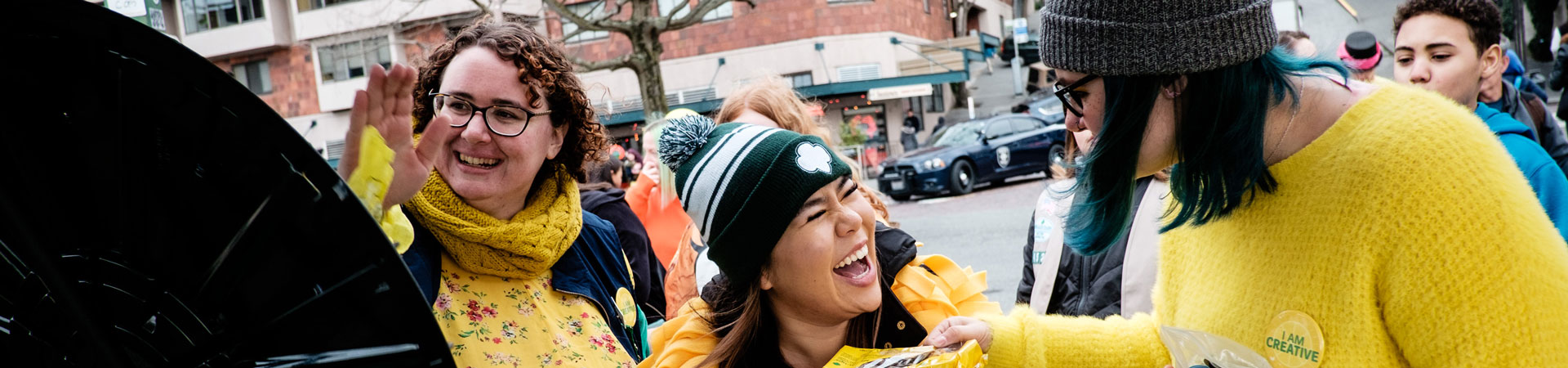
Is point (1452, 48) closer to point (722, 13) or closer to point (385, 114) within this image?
point (385, 114)

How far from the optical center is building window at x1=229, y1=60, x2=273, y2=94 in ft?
117

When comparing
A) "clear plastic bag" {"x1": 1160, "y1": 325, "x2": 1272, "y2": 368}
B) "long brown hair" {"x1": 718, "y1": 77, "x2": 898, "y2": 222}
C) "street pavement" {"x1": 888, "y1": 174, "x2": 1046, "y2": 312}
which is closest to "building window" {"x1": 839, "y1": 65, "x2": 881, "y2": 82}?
"street pavement" {"x1": 888, "y1": 174, "x2": 1046, "y2": 312}

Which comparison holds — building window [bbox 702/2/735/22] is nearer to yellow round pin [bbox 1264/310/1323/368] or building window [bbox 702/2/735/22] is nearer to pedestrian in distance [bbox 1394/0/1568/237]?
pedestrian in distance [bbox 1394/0/1568/237]

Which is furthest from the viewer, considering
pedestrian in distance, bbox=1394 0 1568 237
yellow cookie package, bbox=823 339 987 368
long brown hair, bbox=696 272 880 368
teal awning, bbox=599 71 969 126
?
teal awning, bbox=599 71 969 126

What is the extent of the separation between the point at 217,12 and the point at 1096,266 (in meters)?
39.1

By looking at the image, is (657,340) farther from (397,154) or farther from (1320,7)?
(1320,7)


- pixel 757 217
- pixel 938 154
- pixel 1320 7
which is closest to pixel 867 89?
pixel 938 154

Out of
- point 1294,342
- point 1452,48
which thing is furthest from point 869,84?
point 1294,342

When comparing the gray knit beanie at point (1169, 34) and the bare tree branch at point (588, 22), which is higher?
the bare tree branch at point (588, 22)

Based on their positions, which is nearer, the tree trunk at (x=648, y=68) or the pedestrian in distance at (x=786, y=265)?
the pedestrian in distance at (x=786, y=265)

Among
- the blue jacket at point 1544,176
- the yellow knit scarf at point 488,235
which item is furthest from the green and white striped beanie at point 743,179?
the blue jacket at point 1544,176

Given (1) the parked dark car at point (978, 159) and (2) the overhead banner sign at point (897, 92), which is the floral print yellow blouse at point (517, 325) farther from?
(2) the overhead banner sign at point (897, 92)

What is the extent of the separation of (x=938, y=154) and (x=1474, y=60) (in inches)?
558

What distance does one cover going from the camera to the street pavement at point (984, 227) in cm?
932
